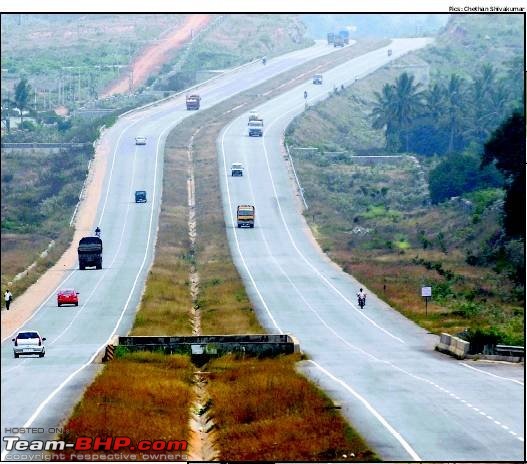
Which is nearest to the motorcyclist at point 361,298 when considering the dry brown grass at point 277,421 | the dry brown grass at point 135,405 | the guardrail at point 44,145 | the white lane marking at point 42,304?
the white lane marking at point 42,304

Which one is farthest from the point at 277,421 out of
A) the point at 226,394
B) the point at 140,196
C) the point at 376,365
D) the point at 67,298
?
the point at 140,196

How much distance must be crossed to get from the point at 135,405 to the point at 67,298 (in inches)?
2058

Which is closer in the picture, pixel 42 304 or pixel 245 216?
pixel 42 304

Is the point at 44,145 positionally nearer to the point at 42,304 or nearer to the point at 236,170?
the point at 236,170

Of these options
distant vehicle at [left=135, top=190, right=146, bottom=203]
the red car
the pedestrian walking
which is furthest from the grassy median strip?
distant vehicle at [left=135, top=190, right=146, bottom=203]

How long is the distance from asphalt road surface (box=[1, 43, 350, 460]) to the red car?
64 cm

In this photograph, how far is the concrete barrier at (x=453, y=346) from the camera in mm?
74938

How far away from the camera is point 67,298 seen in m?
98.6

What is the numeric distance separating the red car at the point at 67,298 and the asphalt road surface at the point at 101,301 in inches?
25.2

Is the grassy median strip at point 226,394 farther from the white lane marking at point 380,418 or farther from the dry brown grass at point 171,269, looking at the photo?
the white lane marking at point 380,418

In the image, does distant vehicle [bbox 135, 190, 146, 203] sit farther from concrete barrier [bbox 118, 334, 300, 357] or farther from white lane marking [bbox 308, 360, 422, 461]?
white lane marking [bbox 308, 360, 422, 461]

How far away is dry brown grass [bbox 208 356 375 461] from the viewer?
4328 cm

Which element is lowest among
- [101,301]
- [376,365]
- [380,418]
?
[380,418]
